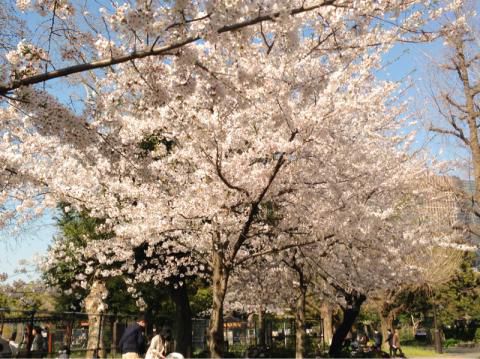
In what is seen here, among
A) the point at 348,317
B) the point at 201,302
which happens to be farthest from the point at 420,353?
the point at 201,302

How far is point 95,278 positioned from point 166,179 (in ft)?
25.8

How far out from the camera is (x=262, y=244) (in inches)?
520

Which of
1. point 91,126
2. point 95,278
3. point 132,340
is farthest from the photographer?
point 95,278

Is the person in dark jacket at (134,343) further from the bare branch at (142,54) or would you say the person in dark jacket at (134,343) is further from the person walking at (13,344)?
the bare branch at (142,54)

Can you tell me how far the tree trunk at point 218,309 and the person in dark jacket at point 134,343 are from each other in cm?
142

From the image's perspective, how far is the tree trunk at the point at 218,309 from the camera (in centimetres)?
995

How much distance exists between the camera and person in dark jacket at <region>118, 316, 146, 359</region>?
9.26 m

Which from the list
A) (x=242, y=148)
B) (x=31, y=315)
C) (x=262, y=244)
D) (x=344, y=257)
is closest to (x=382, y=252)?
(x=344, y=257)

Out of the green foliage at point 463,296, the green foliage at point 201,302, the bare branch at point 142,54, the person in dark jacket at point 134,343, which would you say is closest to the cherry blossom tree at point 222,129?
the bare branch at point 142,54

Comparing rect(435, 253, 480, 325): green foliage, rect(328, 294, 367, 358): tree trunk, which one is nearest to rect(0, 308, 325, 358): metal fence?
rect(328, 294, 367, 358): tree trunk

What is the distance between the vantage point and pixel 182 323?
17.8 m

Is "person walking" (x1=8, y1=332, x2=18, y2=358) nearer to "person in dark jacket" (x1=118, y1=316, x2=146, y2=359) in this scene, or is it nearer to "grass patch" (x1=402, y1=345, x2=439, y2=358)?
"person in dark jacket" (x1=118, y1=316, x2=146, y2=359)

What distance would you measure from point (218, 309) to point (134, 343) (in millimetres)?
1792

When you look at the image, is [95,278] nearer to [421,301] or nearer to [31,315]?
[31,315]
